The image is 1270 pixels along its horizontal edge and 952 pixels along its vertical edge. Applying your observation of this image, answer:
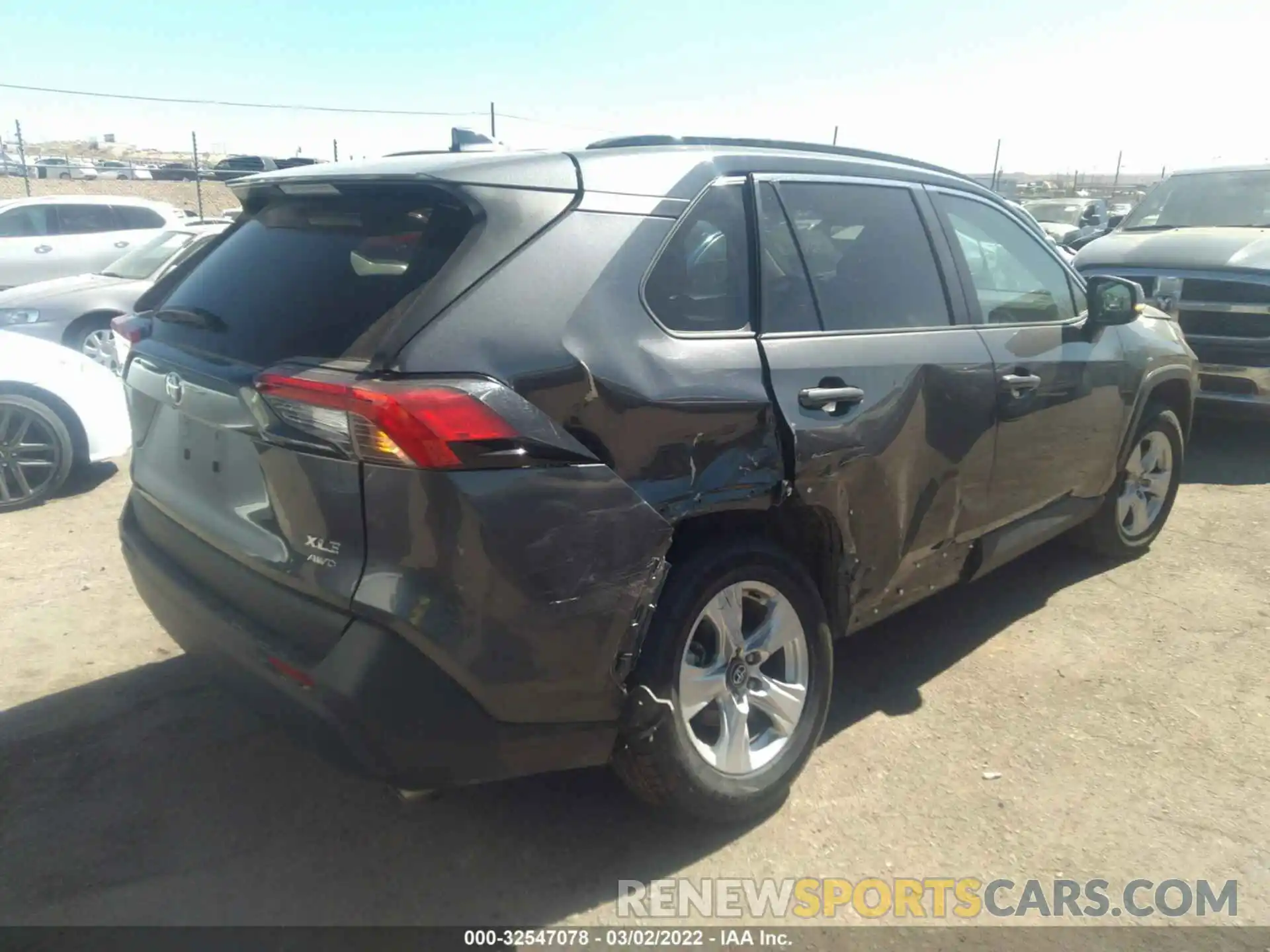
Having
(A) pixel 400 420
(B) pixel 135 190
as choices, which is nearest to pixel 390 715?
(A) pixel 400 420

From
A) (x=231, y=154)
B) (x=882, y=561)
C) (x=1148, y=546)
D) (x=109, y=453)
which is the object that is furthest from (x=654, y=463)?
(x=231, y=154)

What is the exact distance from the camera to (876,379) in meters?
3.08

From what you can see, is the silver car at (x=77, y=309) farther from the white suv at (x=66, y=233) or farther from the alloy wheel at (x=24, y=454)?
the alloy wheel at (x=24, y=454)

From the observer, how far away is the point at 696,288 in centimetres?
269

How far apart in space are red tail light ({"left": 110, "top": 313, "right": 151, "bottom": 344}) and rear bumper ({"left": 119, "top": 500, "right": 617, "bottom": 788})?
3.16 ft

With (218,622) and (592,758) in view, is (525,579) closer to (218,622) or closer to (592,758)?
(592,758)

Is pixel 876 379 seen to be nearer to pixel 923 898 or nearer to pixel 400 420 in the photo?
pixel 923 898

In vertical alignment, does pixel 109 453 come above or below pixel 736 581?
below

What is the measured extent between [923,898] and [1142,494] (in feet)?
10.3

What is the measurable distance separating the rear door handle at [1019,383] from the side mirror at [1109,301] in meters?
0.67

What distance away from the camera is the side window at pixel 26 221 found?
481 inches

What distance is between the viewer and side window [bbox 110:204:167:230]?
12.7 metres

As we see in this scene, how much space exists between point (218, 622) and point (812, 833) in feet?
5.82

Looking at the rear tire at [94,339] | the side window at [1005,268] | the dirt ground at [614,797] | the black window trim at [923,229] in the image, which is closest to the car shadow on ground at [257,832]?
the dirt ground at [614,797]
